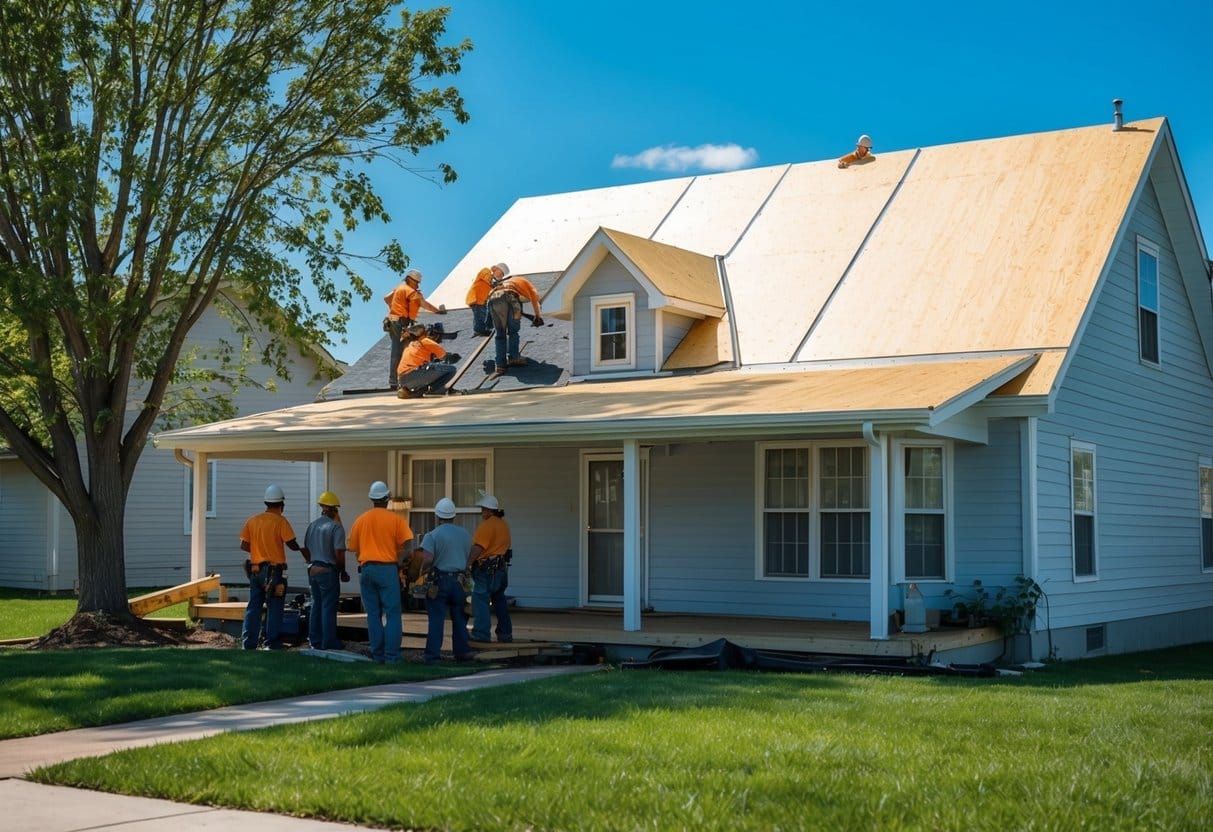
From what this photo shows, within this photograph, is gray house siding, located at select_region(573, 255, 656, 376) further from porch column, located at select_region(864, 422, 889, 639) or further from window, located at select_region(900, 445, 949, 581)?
porch column, located at select_region(864, 422, 889, 639)

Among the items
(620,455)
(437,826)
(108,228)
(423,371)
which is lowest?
(437,826)

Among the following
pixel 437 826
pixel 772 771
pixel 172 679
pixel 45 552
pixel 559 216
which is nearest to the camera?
pixel 437 826

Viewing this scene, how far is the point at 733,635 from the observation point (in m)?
14.7

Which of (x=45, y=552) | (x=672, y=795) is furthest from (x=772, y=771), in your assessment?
(x=45, y=552)

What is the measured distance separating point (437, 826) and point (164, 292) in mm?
12626

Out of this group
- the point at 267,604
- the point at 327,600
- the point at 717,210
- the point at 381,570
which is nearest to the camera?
the point at 381,570

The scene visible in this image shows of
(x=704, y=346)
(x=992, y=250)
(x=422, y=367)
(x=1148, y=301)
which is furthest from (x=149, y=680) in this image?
(x=1148, y=301)

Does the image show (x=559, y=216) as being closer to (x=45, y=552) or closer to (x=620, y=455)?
(x=620, y=455)

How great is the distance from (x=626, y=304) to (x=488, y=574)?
4973mm

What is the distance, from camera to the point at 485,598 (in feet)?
49.7

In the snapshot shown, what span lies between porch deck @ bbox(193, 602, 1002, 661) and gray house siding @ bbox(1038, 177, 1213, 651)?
220cm

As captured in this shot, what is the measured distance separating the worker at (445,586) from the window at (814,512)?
14.2 feet

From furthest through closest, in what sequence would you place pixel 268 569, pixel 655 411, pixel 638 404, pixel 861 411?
pixel 268 569
pixel 638 404
pixel 655 411
pixel 861 411

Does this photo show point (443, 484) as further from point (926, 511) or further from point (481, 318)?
point (926, 511)
